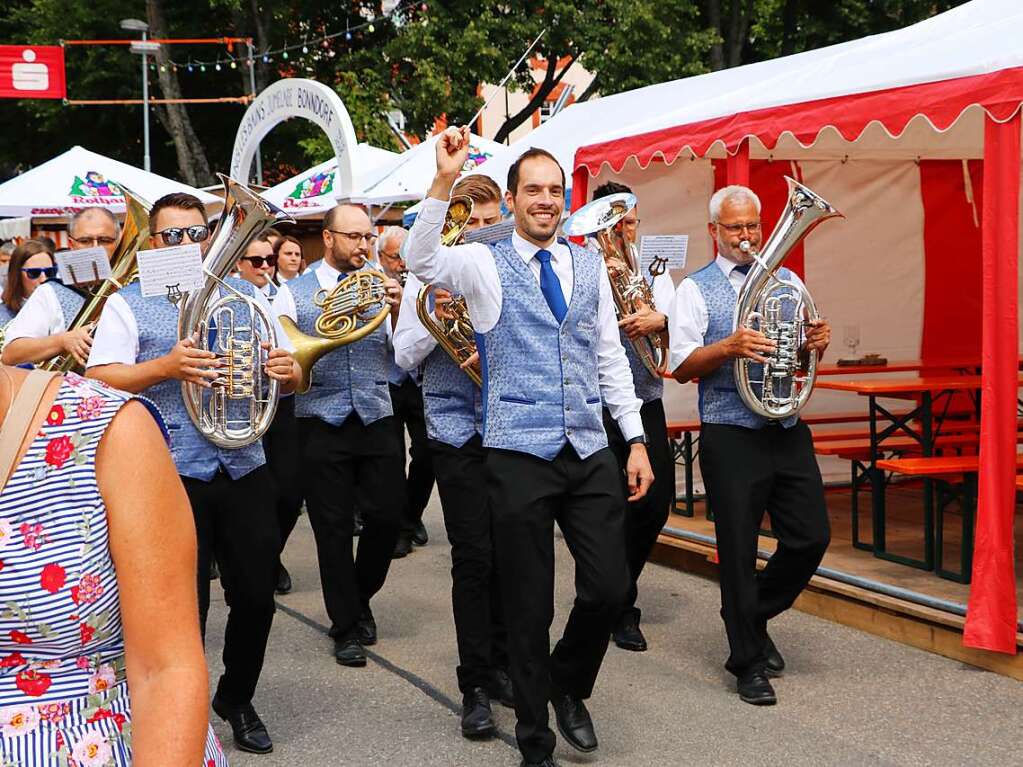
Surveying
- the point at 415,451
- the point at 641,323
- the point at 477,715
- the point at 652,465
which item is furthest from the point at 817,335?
the point at 415,451

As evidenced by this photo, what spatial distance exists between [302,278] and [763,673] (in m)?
2.69

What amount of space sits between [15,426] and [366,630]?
460 centimetres

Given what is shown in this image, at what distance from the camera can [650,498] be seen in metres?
5.92

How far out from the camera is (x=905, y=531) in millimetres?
7539

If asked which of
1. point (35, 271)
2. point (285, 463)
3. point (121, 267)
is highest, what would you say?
point (35, 271)

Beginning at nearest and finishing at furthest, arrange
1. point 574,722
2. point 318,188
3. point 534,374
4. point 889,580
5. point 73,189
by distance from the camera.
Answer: point 534,374 → point 574,722 → point 889,580 → point 73,189 → point 318,188

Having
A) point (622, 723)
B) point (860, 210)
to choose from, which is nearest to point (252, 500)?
point (622, 723)

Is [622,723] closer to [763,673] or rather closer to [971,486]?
[763,673]

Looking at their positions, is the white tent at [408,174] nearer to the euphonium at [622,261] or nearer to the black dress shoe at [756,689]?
the euphonium at [622,261]

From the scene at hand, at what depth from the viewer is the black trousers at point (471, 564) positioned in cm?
495

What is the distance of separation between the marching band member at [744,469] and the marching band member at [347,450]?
1.47 metres

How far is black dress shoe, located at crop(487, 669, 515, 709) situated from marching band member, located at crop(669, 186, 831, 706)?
0.87 meters

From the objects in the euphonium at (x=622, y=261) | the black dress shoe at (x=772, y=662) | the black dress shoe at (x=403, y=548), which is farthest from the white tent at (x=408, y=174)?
the black dress shoe at (x=772, y=662)

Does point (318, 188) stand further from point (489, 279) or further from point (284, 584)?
point (489, 279)
